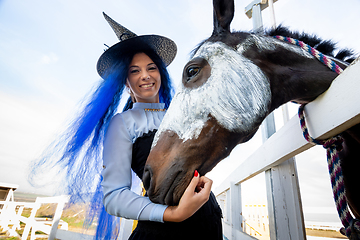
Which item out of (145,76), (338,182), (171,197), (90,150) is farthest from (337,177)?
(90,150)

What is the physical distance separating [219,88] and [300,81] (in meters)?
0.33

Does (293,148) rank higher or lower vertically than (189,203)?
higher

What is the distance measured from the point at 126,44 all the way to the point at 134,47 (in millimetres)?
57

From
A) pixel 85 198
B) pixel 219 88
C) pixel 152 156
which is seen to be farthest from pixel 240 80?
pixel 85 198

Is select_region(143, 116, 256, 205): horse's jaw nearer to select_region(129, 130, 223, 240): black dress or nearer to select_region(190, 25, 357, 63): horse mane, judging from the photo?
select_region(129, 130, 223, 240): black dress

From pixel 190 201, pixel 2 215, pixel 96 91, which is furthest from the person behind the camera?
pixel 2 215

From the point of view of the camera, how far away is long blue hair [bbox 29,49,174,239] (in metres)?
0.96

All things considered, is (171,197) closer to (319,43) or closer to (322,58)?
(322,58)

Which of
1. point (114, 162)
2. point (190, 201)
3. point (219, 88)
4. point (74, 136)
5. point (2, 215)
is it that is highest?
point (219, 88)

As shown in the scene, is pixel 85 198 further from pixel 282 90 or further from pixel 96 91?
pixel 282 90

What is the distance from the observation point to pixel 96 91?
1107mm

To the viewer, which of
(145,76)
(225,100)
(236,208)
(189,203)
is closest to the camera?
(189,203)

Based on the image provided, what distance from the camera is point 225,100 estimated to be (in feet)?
2.24

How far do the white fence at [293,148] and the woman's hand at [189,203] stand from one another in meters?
0.44
